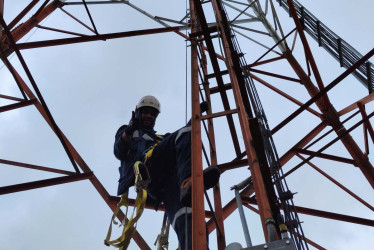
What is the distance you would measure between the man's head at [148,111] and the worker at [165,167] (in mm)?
50

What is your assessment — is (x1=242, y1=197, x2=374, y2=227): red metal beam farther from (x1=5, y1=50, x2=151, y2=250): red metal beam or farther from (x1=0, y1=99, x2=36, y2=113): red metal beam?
(x1=0, y1=99, x2=36, y2=113): red metal beam

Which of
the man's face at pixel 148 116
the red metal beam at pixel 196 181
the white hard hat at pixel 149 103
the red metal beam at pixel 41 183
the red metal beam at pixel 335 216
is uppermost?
the white hard hat at pixel 149 103

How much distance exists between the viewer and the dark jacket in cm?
647

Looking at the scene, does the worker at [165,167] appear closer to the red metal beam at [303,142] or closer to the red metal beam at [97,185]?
the red metal beam at [97,185]

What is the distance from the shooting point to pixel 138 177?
218 inches

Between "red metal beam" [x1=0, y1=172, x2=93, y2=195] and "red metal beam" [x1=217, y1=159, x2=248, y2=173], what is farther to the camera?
"red metal beam" [x1=217, y1=159, x2=248, y2=173]

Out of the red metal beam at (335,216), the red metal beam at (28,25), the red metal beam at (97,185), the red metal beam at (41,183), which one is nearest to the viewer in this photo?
the red metal beam at (41,183)

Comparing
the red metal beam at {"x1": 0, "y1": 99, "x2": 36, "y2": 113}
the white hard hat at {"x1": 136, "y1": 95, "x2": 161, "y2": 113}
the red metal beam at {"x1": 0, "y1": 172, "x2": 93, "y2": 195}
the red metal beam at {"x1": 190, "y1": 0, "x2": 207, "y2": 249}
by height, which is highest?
the red metal beam at {"x1": 0, "y1": 99, "x2": 36, "y2": 113}

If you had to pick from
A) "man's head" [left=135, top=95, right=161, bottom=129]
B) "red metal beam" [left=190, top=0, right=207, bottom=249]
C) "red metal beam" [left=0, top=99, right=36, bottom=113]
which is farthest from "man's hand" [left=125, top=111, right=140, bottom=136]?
"red metal beam" [left=0, top=99, right=36, bottom=113]

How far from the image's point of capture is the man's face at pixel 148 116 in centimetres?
767

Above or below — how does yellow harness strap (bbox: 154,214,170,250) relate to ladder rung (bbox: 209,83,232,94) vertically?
below

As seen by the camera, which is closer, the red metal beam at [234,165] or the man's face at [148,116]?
the red metal beam at [234,165]

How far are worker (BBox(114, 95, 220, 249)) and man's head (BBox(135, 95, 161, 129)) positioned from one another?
0.05 m

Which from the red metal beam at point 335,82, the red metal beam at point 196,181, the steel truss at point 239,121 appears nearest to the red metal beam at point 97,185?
the steel truss at point 239,121
